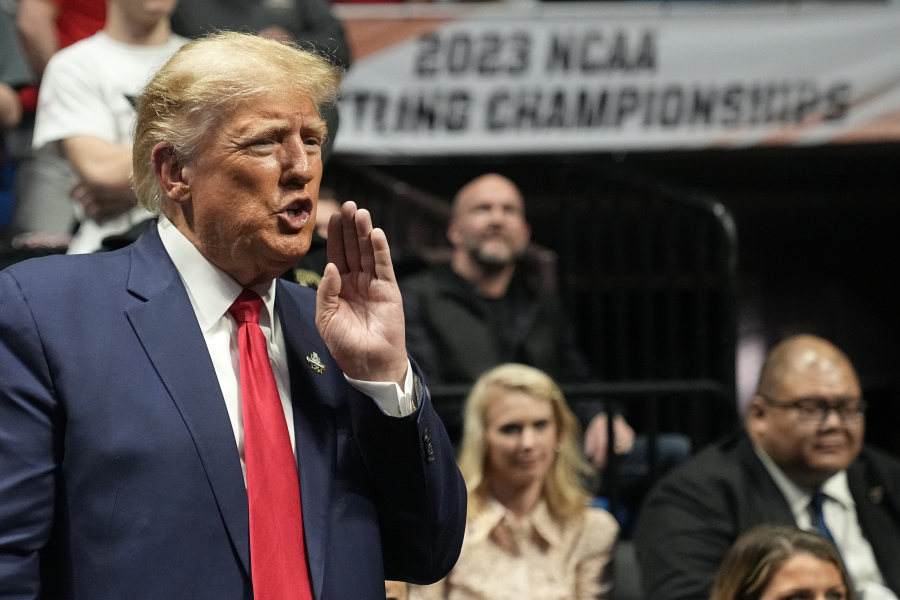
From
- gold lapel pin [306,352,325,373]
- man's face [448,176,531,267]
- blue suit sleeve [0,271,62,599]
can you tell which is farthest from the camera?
man's face [448,176,531,267]

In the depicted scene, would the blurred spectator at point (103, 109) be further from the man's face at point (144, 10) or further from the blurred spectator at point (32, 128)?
A: the blurred spectator at point (32, 128)

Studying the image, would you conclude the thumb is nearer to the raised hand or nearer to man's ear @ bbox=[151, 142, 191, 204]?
the raised hand

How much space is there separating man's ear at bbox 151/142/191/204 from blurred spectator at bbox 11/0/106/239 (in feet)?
7.82

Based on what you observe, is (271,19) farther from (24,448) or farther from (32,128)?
(24,448)

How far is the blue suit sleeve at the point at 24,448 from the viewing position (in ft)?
5.01

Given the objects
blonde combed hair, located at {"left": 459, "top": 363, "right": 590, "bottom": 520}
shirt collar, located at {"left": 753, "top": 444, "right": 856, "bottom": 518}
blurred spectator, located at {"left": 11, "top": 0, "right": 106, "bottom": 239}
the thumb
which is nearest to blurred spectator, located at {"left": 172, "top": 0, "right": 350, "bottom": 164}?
blurred spectator, located at {"left": 11, "top": 0, "right": 106, "bottom": 239}

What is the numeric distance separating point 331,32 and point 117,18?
3.39 feet

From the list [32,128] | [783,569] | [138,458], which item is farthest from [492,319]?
[138,458]

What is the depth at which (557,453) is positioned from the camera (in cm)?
389

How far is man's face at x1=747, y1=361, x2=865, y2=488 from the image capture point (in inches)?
151

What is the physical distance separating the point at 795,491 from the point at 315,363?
8.38 feet

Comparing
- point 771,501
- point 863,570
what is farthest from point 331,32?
point 863,570

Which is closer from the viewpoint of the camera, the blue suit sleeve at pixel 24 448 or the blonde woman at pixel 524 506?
the blue suit sleeve at pixel 24 448

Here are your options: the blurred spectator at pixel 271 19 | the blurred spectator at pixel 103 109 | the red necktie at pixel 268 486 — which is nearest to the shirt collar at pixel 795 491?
the blurred spectator at pixel 271 19
